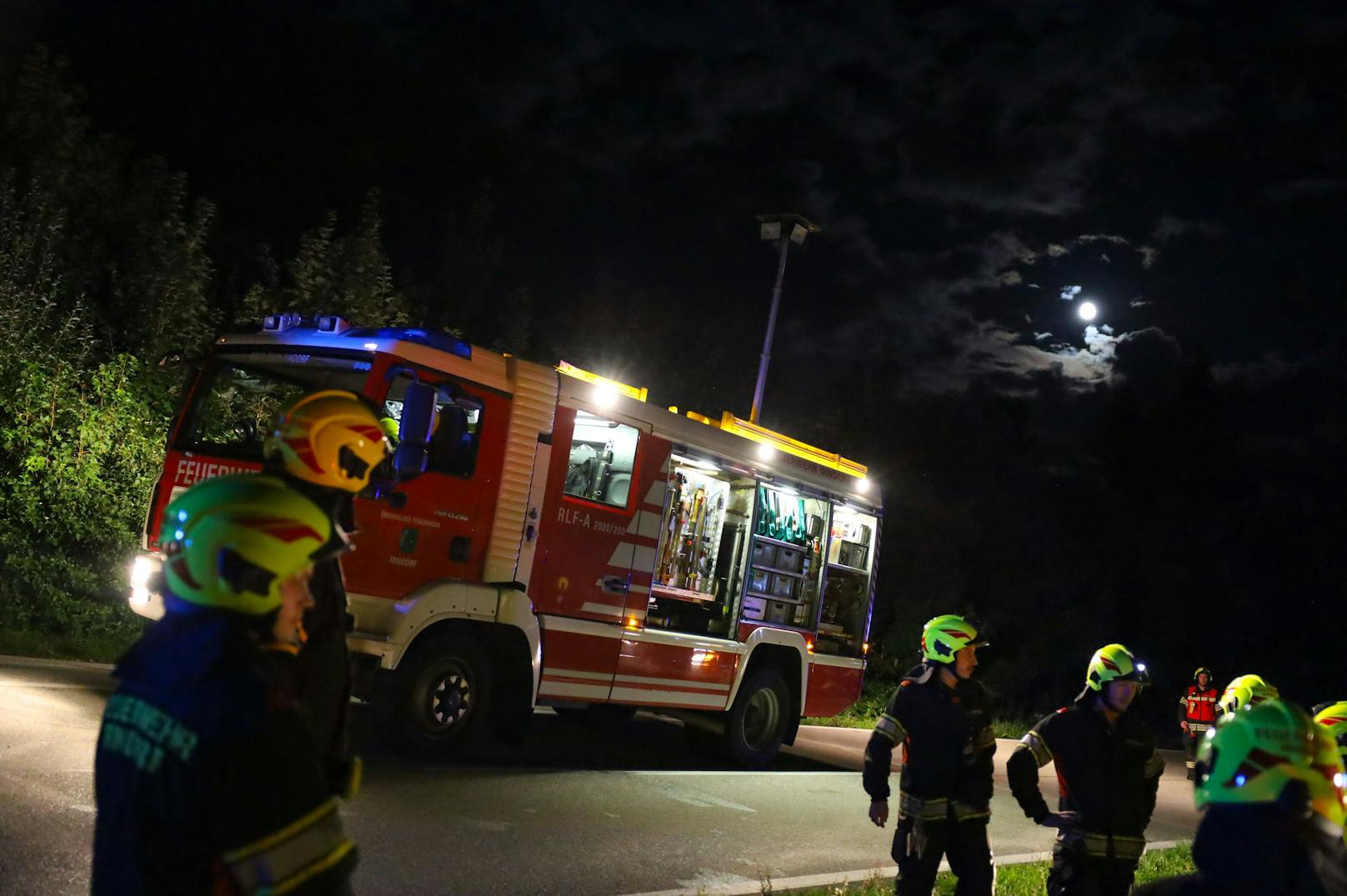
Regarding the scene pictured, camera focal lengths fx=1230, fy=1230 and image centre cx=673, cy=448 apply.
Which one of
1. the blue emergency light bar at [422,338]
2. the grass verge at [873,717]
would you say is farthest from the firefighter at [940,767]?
the grass verge at [873,717]

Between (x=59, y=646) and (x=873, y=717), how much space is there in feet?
39.6

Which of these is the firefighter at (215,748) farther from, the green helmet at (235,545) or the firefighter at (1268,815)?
the firefighter at (1268,815)

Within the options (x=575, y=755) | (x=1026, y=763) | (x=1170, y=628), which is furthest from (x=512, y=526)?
(x=1170, y=628)

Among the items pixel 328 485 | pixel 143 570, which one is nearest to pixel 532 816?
pixel 143 570

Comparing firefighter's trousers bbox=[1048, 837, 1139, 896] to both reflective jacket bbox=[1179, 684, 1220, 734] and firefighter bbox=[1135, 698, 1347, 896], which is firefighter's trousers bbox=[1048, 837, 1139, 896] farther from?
reflective jacket bbox=[1179, 684, 1220, 734]

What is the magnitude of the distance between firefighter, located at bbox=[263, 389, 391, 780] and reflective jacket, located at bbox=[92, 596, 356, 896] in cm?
89

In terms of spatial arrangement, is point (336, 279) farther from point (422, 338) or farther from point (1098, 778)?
point (1098, 778)

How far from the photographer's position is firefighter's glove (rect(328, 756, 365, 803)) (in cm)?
242

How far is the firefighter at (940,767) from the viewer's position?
5672mm

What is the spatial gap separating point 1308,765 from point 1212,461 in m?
46.8

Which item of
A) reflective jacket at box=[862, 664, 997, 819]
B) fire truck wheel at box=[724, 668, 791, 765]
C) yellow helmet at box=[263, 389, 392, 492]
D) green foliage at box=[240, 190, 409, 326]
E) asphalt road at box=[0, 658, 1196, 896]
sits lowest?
asphalt road at box=[0, 658, 1196, 896]

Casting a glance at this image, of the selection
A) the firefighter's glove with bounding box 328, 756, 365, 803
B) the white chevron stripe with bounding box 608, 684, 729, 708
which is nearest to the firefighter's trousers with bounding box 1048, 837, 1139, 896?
the firefighter's glove with bounding box 328, 756, 365, 803

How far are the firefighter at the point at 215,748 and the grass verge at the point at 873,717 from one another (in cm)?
1591

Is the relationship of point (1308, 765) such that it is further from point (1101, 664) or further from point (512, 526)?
point (512, 526)
